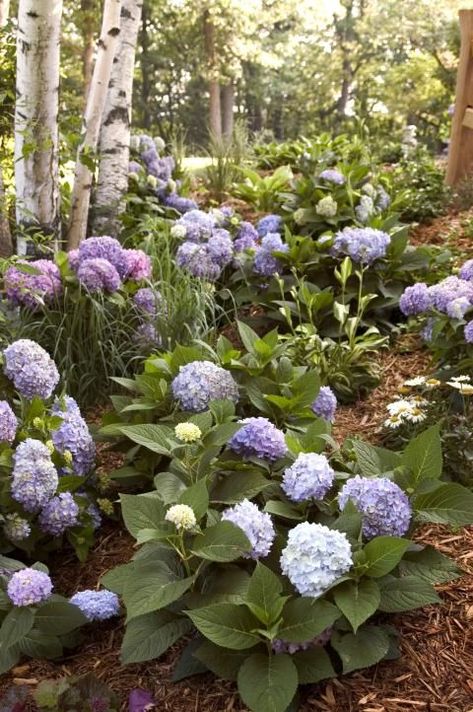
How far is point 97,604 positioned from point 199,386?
75 cm

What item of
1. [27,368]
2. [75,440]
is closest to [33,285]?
[27,368]

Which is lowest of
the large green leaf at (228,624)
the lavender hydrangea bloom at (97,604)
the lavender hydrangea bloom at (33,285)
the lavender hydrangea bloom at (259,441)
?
the lavender hydrangea bloom at (97,604)

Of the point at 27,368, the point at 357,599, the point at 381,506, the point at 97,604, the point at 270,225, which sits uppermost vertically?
the point at 270,225

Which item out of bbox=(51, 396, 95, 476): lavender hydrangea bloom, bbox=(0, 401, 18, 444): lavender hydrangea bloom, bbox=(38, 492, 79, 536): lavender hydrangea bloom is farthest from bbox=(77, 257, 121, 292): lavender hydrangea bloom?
bbox=(38, 492, 79, 536): lavender hydrangea bloom

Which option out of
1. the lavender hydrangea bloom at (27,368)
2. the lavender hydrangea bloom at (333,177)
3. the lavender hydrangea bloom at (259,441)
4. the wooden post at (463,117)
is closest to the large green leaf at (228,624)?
the lavender hydrangea bloom at (259,441)

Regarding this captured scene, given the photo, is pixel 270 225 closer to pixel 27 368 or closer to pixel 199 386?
pixel 199 386

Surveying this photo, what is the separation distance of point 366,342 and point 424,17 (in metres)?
19.7

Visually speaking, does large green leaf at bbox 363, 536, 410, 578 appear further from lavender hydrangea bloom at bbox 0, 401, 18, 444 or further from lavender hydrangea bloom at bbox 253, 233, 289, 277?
lavender hydrangea bloom at bbox 253, 233, 289, 277

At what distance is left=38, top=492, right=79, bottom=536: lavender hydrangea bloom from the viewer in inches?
82.8

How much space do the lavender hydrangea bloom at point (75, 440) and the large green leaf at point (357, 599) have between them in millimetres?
989

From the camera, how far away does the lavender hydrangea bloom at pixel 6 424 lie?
2088mm

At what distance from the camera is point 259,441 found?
2.10 meters

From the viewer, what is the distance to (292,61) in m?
24.5

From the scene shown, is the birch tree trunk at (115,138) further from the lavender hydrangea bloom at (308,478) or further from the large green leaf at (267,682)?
the large green leaf at (267,682)
